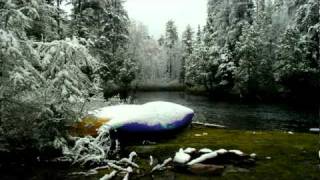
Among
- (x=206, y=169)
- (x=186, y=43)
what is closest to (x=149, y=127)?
(x=206, y=169)

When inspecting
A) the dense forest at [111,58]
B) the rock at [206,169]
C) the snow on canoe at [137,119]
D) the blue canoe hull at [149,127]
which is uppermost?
the dense forest at [111,58]

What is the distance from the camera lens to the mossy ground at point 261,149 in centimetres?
947

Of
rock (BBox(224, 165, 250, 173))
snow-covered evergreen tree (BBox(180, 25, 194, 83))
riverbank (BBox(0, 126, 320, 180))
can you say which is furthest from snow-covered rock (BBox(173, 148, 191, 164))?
snow-covered evergreen tree (BBox(180, 25, 194, 83))

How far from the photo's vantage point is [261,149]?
37.9ft

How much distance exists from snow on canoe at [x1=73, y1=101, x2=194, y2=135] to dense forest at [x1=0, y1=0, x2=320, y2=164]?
2.52 ft

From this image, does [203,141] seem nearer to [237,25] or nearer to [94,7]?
[94,7]

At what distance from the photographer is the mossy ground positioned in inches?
373

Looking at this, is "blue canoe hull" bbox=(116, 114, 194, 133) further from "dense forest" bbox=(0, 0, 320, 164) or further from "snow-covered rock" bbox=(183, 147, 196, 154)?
"snow-covered rock" bbox=(183, 147, 196, 154)

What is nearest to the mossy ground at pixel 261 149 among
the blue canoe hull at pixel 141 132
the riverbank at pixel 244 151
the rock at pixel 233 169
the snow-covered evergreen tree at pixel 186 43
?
the riverbank at pixel 244 151

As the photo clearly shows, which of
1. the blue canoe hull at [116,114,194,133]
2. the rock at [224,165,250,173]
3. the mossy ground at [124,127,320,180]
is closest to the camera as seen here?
the mossy ground at [124,127,320,180]

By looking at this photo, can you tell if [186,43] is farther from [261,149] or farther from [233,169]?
[233,169]

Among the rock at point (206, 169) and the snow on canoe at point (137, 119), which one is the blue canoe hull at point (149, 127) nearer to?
the snow on canoe at point (137, 119)

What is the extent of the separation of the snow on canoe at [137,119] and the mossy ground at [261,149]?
1.52ft

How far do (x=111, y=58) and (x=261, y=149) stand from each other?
20.9 metres
